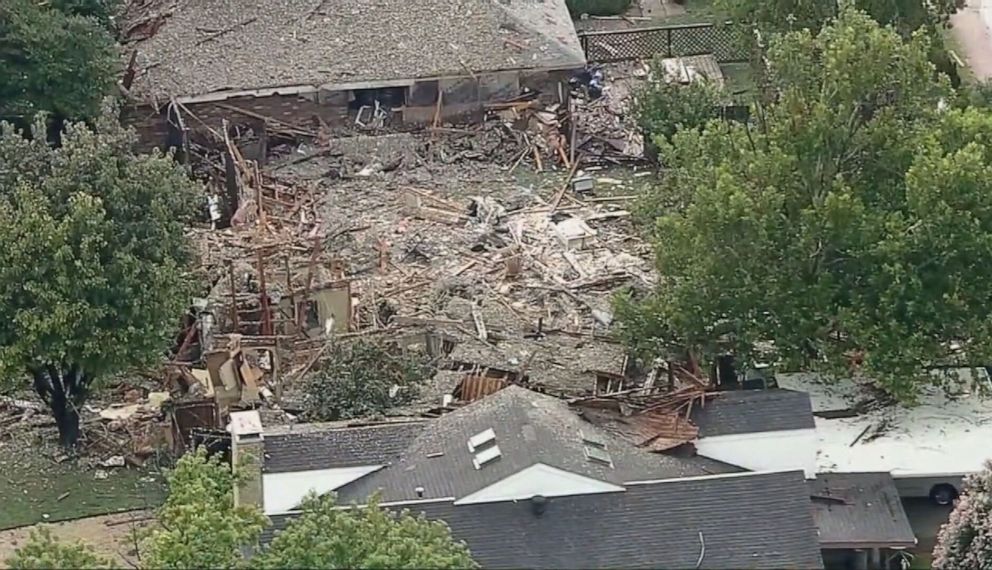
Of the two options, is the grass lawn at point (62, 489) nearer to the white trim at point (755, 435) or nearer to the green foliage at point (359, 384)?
the green foliage at point (359, 384)

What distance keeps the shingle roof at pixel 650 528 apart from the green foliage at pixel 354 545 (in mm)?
3357

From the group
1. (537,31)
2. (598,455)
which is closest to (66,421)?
(598,455)

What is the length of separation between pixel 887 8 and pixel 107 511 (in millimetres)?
18495

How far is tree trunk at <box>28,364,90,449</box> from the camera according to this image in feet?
92.0

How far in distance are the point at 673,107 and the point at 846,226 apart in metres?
11.5

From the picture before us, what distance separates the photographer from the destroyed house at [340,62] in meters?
39.2

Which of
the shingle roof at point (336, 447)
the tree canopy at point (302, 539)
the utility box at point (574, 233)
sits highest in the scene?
the tree canopy at point (302, 539)

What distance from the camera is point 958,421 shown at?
27438 mm

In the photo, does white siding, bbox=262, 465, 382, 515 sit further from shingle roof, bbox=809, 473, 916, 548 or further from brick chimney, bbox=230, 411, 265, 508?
→ shingle roof, bbox=809, 473, 916, 548

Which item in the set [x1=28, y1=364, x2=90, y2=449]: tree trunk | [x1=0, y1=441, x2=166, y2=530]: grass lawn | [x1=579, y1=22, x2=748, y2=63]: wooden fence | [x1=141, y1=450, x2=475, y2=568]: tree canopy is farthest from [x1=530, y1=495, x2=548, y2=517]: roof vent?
[x1=579, y1=22, x2=748, y2=63]: wooden fence

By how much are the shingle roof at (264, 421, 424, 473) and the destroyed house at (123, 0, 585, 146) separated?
15.1 m

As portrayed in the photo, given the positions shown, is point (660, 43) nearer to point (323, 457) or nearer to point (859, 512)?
point (859, 512)

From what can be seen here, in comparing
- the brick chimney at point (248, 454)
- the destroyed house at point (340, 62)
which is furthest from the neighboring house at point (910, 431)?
the destroyed house at point (340, 62)

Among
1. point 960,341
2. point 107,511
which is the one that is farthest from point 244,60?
point 960,341
